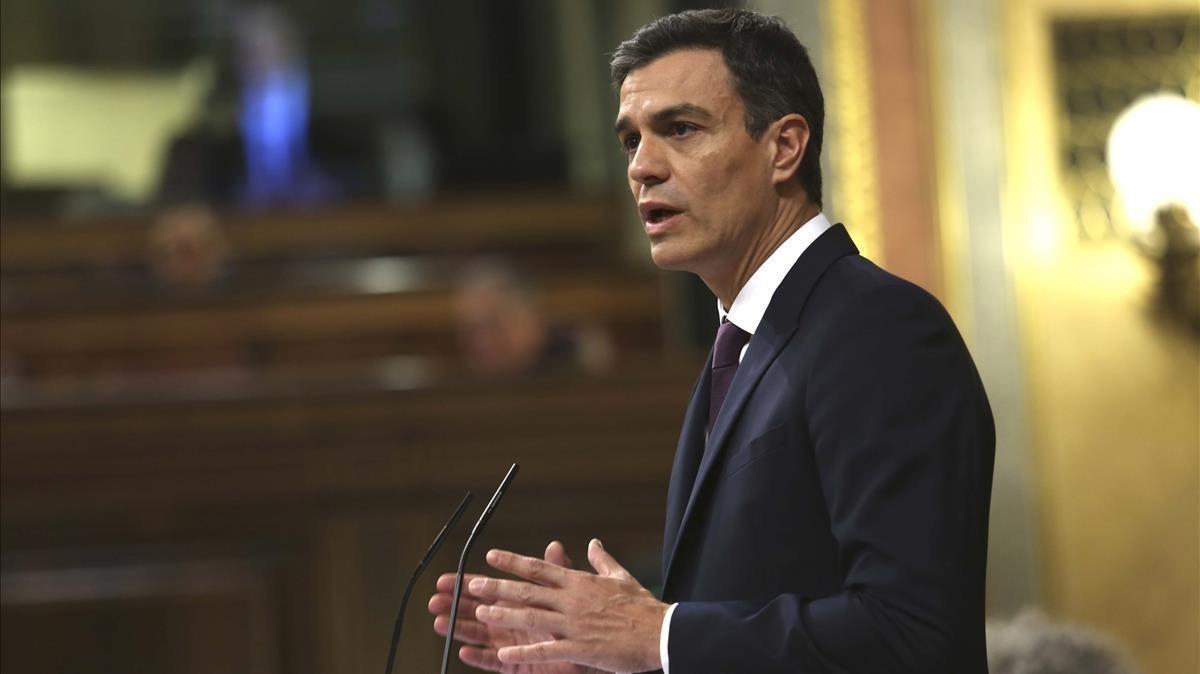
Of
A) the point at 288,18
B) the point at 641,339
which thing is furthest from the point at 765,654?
the point at 288,18

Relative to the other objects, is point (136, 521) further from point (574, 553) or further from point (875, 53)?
point (875, 53)

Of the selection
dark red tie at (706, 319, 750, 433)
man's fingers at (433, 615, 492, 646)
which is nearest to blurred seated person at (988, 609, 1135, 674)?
dark red tie at (706, 319, 750, 433)

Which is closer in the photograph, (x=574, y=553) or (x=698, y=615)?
(x=698, y=615)

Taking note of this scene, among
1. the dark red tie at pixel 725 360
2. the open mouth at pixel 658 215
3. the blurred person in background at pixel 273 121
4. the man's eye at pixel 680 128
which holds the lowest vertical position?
the dark red tie at pixel 725 360

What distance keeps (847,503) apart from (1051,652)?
758mm

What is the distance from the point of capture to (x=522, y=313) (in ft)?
17.2

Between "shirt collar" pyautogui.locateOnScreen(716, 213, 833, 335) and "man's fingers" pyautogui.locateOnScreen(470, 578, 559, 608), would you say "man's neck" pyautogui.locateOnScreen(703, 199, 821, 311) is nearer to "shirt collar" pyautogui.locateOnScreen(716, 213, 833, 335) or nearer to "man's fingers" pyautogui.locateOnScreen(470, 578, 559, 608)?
"shirt collar" pyautogui.locateOnScreen(716, 213, 833, 335)

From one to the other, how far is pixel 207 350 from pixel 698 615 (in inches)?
174

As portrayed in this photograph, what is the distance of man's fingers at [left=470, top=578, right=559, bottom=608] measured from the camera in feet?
4.62

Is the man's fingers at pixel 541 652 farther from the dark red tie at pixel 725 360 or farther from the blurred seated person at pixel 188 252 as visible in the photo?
the blurred seated person at pixel 188 252

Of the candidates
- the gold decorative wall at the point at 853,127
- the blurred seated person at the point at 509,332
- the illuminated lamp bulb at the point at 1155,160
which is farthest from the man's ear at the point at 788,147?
the illuminated lamp bulb at the point at 1155,160

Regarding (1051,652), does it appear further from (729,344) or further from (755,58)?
(755,58)

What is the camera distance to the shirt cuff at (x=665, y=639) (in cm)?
139

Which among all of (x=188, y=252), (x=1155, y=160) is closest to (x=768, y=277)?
(x=1155, y=160)
